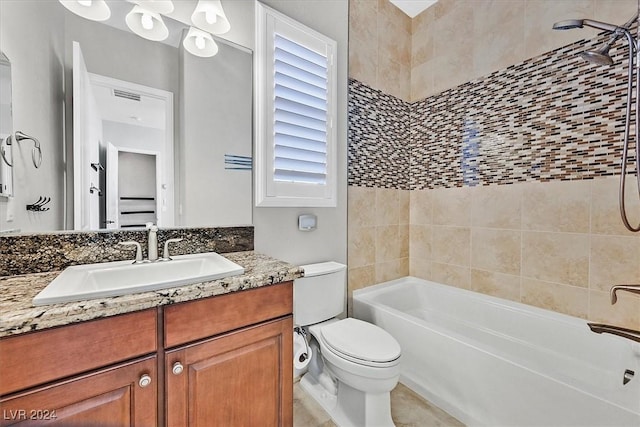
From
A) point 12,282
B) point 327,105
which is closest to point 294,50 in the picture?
point 327,105

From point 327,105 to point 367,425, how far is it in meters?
1.85

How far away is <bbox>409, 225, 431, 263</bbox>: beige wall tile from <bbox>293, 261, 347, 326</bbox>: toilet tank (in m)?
0.95

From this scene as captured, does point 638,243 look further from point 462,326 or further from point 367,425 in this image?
point 367,425

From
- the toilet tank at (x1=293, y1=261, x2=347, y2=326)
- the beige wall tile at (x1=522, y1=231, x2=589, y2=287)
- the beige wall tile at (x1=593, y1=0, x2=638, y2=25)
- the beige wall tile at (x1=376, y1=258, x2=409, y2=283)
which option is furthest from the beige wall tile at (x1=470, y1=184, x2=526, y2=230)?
the toilet tank at (x1=293, y1=261, x2=347, y2=326)

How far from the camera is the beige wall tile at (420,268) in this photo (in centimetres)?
241

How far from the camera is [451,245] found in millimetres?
2248

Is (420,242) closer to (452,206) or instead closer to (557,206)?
(452,206)

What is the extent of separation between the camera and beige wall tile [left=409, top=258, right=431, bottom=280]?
2.41 m

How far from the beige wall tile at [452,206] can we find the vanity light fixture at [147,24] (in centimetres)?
206

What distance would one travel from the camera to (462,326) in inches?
81.9

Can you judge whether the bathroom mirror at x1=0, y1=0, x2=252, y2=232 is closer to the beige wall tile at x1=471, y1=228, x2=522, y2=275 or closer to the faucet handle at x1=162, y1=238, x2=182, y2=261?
the faucet handle at x1=162, y1=238, x2=182, y2=261

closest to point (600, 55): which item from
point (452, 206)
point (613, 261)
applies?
point (613, 261)

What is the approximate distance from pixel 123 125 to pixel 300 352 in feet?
4.82

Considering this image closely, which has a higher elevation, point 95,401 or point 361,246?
point 361,246
